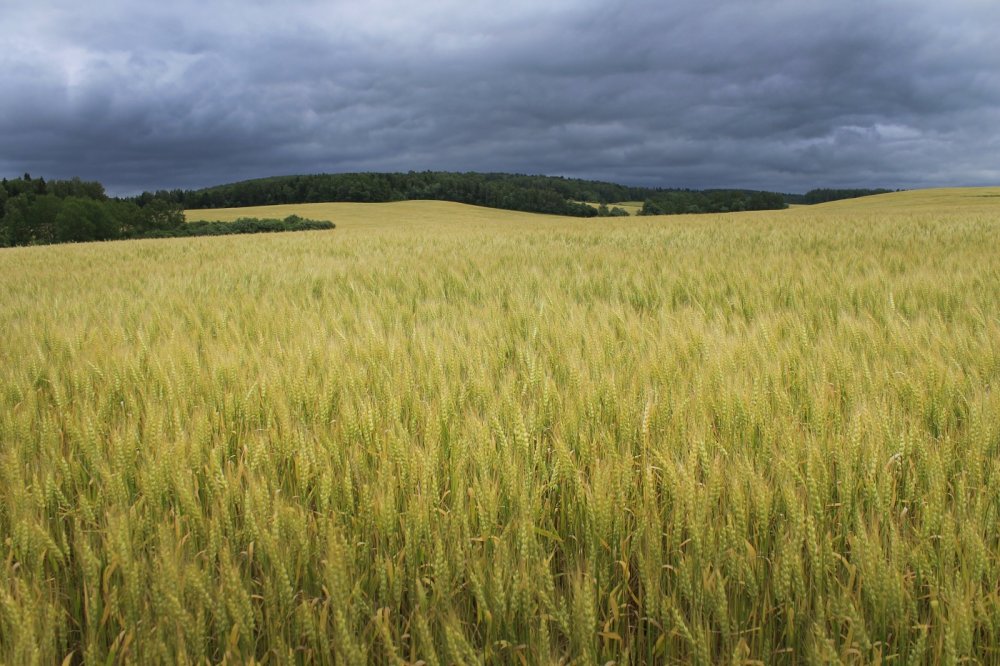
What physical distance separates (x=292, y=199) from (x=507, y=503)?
69.6 metres

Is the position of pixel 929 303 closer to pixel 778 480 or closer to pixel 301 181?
pixel 778 480

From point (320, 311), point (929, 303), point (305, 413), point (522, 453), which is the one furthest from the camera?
point (320, 311)

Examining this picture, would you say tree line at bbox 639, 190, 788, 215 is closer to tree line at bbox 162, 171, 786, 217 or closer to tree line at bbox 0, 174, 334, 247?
tree line at bbox 162, 171, 786, 217

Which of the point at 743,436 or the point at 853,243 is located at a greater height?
the point at 853,243

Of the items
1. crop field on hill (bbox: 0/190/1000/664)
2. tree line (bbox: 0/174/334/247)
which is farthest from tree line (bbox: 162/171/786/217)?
crop field on hill (bbox: 0/190/1000/664)

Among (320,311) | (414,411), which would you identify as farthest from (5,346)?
(414,411)

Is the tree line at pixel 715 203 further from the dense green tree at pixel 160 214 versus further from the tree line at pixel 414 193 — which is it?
the dense green tree at pixel 160 214

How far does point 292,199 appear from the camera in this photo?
6500 centimetres

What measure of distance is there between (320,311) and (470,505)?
287 centimetres

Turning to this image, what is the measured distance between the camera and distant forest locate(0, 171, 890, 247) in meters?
44.8

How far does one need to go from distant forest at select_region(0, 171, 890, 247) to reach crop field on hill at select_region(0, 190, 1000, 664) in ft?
119

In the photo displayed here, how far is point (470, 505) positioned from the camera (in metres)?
1.31

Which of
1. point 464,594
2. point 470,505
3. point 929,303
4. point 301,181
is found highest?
point 301,181

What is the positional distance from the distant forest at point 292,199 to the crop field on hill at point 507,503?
36295 mm
